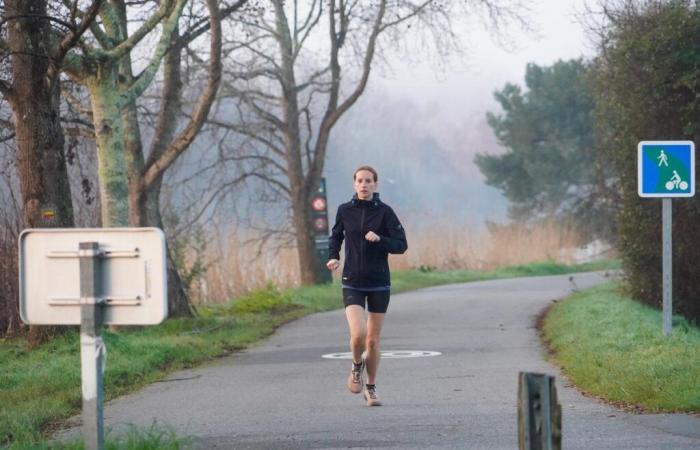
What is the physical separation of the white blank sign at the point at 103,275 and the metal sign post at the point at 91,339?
0.03 m

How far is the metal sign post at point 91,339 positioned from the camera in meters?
5.94

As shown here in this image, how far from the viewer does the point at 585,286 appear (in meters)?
31.2

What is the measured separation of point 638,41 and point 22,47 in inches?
353

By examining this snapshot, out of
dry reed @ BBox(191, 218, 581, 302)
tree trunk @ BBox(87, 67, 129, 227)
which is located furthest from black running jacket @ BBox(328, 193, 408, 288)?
dry reed @ BBox(191, 218, 581, 302)

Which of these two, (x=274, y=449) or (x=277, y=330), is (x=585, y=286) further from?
(x=274, y=449)

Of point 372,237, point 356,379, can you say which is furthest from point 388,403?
point 372,237

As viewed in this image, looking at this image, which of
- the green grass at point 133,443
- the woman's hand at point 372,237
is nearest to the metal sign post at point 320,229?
the woman's hand at point 372,237

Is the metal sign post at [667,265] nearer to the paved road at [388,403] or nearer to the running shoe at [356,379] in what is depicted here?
the paved road at [388,403]

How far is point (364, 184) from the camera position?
36.5 feet

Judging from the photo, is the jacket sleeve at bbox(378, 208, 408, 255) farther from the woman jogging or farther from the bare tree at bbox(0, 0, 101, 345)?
the bare tree at bbox(0, 0, 101, 345)

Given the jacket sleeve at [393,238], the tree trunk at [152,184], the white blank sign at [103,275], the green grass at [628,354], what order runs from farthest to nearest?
the tree trunk at [152,184]
the jacket sleeve at [393,238]
the green grass at [628,354]
the white blank sign at [103,275]

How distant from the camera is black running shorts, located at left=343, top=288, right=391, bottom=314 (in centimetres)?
1123

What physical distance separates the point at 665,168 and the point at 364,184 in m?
5.67

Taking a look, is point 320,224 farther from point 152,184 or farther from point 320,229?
point 152,184
